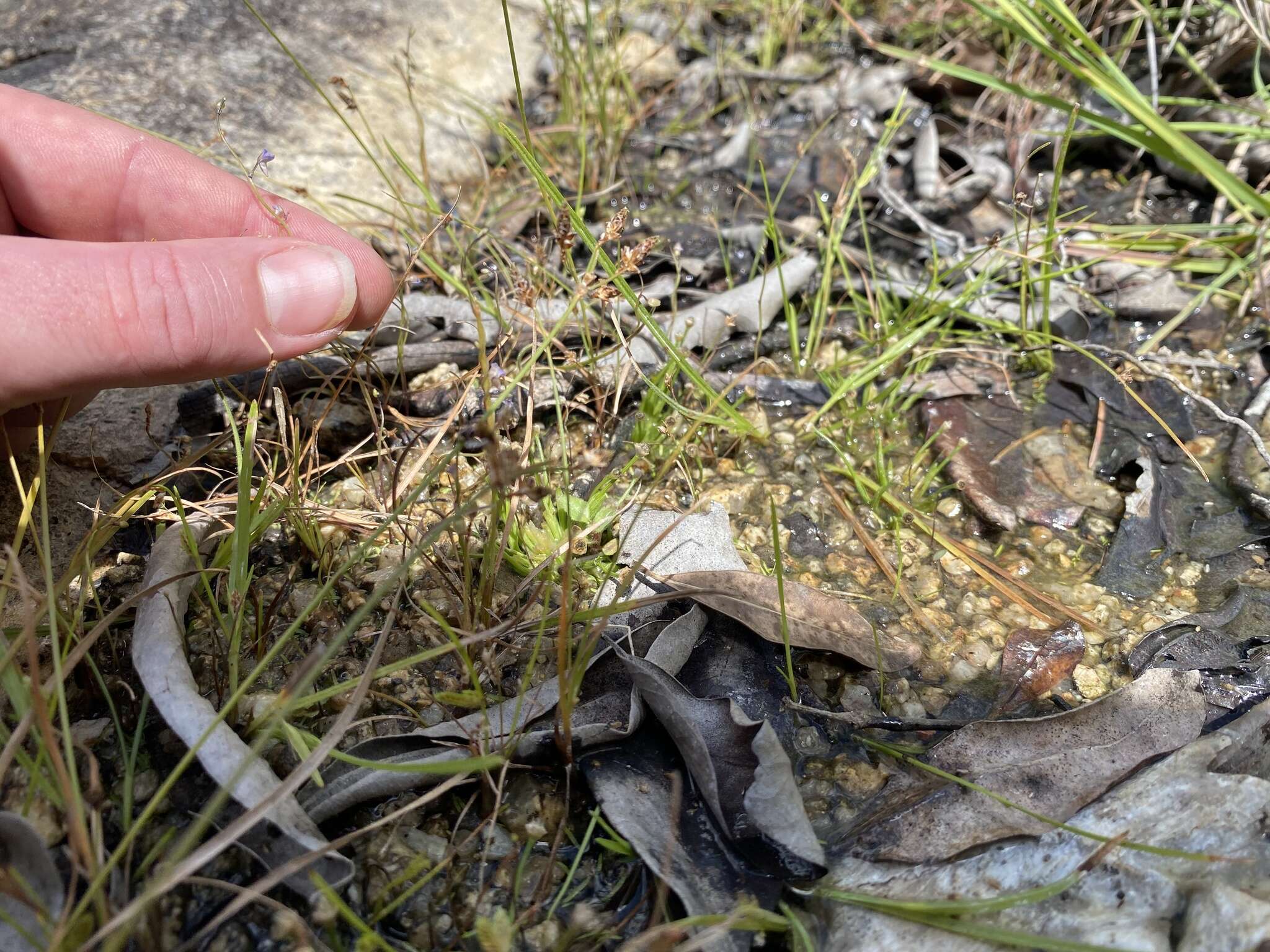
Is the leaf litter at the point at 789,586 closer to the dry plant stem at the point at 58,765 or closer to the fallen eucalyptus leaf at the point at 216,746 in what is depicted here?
the fallen eucalyptus leaf at the point at 216,746

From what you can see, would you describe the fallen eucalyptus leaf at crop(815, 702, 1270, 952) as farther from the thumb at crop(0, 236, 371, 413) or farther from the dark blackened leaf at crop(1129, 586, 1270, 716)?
the thumb at crop(0, 236, 371, 413)

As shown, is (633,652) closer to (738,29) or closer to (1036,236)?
(1036,236)

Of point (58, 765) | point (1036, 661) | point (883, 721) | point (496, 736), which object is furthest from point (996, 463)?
point (58, 765)

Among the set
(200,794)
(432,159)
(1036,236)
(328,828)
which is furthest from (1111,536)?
(432,159)

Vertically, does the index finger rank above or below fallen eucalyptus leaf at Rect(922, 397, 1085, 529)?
above

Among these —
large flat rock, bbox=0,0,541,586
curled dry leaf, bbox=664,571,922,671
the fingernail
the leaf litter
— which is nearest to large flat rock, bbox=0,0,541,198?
large flat rock, bbox=0,0,541,586

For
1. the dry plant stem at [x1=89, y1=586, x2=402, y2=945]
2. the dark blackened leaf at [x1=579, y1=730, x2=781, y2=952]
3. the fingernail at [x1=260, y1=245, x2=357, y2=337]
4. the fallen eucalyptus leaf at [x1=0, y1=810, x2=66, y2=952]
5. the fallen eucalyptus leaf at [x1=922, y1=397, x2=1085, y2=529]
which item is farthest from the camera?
the fallen eucalyptus leaf at [x1=922, y1=397, x2=1085, y2=529]

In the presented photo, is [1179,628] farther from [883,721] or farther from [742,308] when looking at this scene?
[742,308]
